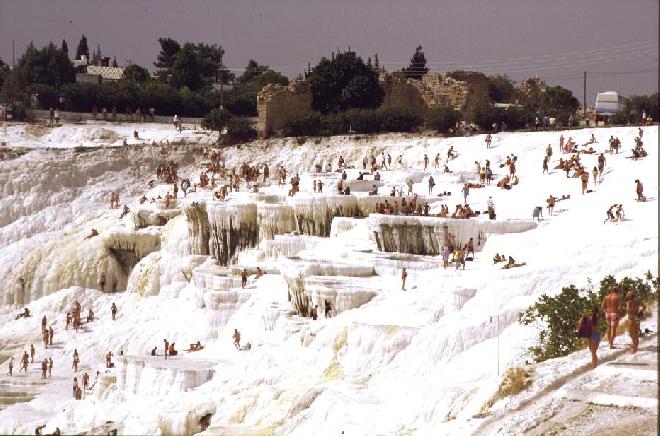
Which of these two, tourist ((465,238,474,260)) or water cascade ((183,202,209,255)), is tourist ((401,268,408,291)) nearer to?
tourist ((465,238,474,260))

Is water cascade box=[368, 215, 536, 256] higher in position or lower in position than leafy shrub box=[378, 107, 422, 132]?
lower

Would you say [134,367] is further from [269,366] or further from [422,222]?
[422,222]

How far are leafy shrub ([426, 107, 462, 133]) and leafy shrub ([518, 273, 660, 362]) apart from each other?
22032mm

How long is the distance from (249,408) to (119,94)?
34.4m

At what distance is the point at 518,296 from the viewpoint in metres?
23.1

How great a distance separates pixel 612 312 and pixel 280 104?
30659 millimetres

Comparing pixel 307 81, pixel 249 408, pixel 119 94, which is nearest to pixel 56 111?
pixel 119 94

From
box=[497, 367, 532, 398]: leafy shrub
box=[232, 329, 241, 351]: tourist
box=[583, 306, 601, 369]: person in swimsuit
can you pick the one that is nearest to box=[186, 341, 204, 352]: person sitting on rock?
box=[232, 329, 241, 351]: tourist

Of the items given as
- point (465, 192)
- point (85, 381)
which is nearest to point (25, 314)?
point (85, 381)

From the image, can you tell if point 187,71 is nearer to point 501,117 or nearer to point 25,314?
point 501,117

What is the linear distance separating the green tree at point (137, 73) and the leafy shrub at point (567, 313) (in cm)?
5489

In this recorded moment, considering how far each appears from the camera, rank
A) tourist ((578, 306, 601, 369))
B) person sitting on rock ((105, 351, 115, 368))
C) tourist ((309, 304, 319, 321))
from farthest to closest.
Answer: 1. person sitting on rock ((105, 351, 115, 368))
2. tourist ((309, 304, 319, 321))
3. tourist ((578, 306, 601, 369))

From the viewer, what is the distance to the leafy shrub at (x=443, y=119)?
41.6 meters

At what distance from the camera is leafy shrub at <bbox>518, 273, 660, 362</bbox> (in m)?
18.5
